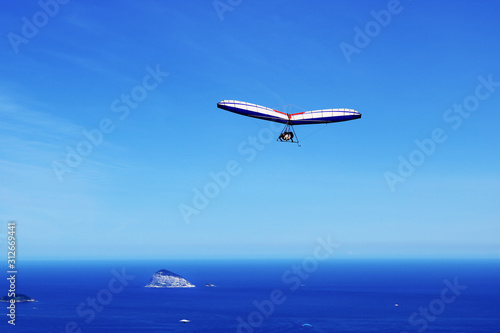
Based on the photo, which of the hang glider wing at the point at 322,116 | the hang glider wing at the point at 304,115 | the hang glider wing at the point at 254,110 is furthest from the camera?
the hang glider wing at the point at 322,116

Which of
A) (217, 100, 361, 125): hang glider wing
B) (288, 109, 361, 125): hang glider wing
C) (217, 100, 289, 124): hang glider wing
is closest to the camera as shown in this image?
(217, 100, 289, 124): hang glider wing

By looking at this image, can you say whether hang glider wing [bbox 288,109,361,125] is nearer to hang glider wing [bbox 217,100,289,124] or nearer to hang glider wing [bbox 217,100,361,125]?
hang glider wing [bbox 217,100,361,125]

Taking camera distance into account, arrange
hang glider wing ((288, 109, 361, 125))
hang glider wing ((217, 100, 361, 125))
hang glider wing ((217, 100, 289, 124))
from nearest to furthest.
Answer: hang glider wing ((217, 100, 289, 124)) → hang glider wing ((217, 100, 361, 125)) → hang glider wing ((288, 109, 361, 125))

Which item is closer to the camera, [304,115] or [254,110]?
[254,110]

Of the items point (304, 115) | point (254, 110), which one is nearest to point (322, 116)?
point (304, 115)

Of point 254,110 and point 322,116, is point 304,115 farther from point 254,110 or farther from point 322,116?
point 254,110

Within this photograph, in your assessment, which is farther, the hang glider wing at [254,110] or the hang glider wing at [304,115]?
the hang glider wing at [304,115]

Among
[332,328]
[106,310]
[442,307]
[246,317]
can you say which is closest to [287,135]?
[332,328]

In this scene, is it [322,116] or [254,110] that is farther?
[322,116]

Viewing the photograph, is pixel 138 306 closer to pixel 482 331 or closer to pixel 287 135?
pixel 482 331

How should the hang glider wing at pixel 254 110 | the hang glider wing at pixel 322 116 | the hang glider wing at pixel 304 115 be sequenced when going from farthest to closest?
1. the hang glider wing at pixel 322 116
2. the hang glider wing at pixel 304 115
3. the hang glider wing at pixel 254 110

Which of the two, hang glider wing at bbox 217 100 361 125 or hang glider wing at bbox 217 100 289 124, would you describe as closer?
hang glider wing at bbox 217 100 289 124

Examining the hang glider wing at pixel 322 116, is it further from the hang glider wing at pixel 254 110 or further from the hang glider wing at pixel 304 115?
the hang glider wing at pixel 254 110

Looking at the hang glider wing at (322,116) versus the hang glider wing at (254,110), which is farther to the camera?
the hang glider wing at (322,116)
